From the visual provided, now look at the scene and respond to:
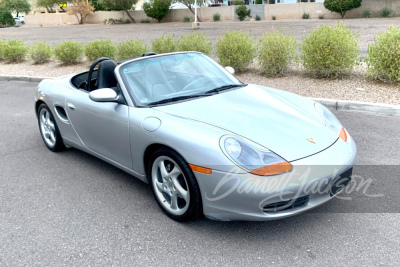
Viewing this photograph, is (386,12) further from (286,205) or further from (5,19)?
(5,19)

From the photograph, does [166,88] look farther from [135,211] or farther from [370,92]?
[370,92]

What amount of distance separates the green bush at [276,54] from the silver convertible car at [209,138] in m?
4.67

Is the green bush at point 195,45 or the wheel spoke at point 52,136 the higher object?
the green bush at point 195,45

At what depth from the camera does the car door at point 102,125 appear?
359 cm

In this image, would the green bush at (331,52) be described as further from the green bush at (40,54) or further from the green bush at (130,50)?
the green bush at (40,54)

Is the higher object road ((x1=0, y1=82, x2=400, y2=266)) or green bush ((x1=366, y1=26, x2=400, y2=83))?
green bush ((x1=366, y1=26, x2=400, y2=83))

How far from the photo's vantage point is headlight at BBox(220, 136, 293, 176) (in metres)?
2.70

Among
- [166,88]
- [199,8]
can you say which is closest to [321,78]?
[166,88]

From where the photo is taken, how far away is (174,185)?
313cm

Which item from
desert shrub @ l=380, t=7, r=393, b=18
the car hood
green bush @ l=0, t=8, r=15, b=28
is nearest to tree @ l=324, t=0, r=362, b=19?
desert shrub @ l=380, t=7, r=393, b=18

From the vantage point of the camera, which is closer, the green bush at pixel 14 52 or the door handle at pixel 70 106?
the door handle at pixel 70 106

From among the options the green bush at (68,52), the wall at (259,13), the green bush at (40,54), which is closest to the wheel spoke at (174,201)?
the green bush at (68,52)

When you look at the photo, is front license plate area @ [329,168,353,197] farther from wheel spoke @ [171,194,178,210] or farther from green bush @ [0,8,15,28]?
green bush @ [0,8,15,28]

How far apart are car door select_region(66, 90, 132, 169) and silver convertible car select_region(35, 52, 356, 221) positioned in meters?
0.01
